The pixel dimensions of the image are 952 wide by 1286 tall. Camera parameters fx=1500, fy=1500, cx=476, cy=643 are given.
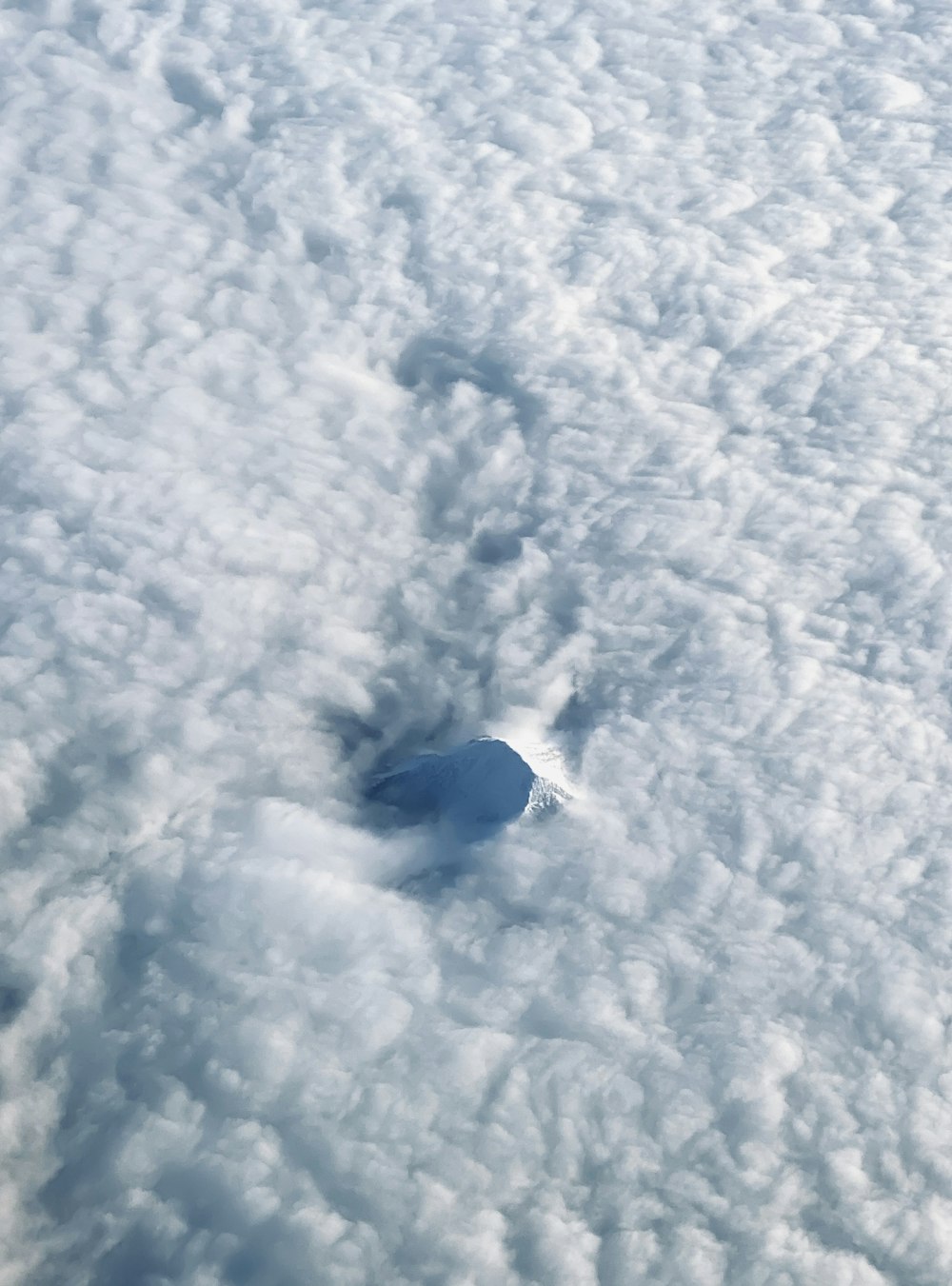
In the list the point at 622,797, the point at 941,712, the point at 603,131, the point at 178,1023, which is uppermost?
the point at 603,131

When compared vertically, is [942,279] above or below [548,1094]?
above

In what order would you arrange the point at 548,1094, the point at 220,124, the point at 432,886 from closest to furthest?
the point at 548,1094
the point at 432,886
the point at 220,124

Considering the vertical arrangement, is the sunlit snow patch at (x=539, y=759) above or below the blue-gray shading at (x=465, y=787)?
above

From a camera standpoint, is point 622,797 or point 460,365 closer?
point 622,797

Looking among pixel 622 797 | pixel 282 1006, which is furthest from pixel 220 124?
pixel 282 1006

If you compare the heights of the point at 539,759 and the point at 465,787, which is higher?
the point at 539,759

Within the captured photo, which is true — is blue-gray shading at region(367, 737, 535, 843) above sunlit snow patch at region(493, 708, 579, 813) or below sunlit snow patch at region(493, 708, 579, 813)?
below

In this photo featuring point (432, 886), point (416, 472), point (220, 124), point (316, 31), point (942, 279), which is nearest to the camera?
point (432, 886)

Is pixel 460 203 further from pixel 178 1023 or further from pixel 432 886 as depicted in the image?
pixel 178 1023
